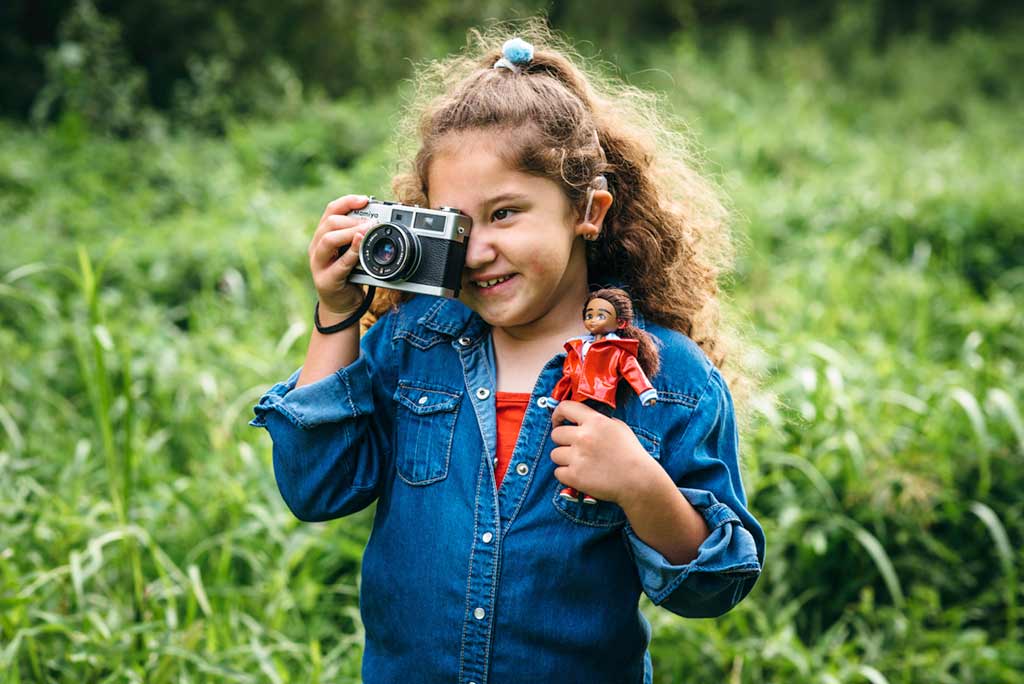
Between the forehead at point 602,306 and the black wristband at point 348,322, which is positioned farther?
the black wristband at point 348,322

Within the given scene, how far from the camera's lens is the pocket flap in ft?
5.46

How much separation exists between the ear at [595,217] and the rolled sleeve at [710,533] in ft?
1.02

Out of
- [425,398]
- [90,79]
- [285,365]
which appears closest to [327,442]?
[425,398]

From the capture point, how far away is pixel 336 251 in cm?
165

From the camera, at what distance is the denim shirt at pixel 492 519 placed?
155 centimetres

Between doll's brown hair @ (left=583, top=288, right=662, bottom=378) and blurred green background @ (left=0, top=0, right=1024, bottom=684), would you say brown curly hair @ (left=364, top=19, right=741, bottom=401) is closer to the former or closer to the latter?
doll's brown hair @ (left=583, top=288, right=662, bottom=378)

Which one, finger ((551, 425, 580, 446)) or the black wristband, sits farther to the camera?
the black wristband

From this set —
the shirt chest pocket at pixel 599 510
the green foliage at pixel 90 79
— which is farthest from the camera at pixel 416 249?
the green foliage at pixel 90 79

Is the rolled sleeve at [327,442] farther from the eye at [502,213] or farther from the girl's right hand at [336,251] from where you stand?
the eye at [502,213]

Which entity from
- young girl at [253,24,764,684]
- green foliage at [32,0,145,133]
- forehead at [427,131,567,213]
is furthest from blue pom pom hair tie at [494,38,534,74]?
green foliage at [32,0,145,133]

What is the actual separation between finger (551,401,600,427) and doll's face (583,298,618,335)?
11 centimetres

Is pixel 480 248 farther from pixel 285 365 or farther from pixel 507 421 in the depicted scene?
pixel 285 365

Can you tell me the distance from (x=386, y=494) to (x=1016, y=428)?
7.00 feet

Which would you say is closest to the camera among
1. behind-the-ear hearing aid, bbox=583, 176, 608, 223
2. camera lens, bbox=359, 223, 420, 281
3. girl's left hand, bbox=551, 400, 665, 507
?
girl's left hand, bbox=551, 400, 665, 507
